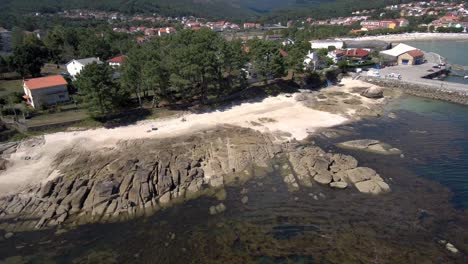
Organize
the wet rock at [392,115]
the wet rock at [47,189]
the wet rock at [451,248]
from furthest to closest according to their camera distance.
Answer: the wet rock at [392,115] → the wet rock at [47,189] → the wet rock at [451,248]

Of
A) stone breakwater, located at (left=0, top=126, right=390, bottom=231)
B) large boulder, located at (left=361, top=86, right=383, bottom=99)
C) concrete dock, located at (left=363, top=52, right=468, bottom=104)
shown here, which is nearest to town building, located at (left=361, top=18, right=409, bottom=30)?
concrete dock, located at (left=363, top=52, right=468, bottom=104)

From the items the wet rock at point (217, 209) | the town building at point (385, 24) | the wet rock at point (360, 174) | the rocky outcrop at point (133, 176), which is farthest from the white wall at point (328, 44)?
the wet rock at point (217, 209)

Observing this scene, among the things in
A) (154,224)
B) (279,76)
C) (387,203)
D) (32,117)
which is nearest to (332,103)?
(279,76)

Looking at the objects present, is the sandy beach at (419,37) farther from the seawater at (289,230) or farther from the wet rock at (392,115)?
the seawater at (289,230)

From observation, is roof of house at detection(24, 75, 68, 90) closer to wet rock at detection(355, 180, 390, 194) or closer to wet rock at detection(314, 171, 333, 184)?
wet rock at detection(314, 171, 333, 184)

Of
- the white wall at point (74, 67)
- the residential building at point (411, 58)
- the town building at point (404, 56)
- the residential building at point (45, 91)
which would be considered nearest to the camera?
the residential building at point (45, 91)

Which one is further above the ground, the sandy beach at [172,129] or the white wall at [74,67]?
the white wall at [74,67]
